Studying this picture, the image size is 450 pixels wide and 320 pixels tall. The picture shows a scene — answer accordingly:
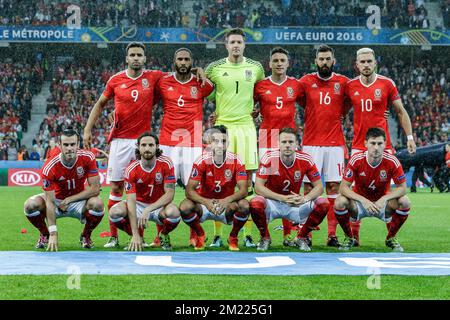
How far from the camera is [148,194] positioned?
805 centimetres

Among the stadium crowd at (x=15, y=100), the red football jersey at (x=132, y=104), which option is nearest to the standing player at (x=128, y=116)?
the red football jersey at (x=132, y=104)

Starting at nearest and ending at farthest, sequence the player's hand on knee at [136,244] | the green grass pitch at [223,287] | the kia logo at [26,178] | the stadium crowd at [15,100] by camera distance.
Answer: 1. the green grass pitch at [223,287]
2. the player's hand on knee at [136,244]
3. the kia logo at [26,178]
4. the stadium crowd at [15,100]

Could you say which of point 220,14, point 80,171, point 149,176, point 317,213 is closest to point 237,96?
point 149,176

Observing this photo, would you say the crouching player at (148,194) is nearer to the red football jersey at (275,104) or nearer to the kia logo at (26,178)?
the red football jersey at (275,104)

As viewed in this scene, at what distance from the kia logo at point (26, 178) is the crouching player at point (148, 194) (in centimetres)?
1731

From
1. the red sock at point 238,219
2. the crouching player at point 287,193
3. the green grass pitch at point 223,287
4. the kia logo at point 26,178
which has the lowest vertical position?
the kia logo at point 26,178

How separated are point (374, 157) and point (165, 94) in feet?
7.94

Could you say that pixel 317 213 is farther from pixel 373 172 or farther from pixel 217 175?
pixel 217 175

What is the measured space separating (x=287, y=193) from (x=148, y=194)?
148cm

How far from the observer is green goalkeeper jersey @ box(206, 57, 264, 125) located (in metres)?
8.61

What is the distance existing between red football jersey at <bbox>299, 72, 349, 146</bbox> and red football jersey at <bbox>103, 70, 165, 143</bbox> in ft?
5.70

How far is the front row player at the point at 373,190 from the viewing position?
7.84 metres

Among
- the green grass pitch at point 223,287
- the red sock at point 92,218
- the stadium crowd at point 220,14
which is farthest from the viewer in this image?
the stadium crowd at point 220,14
